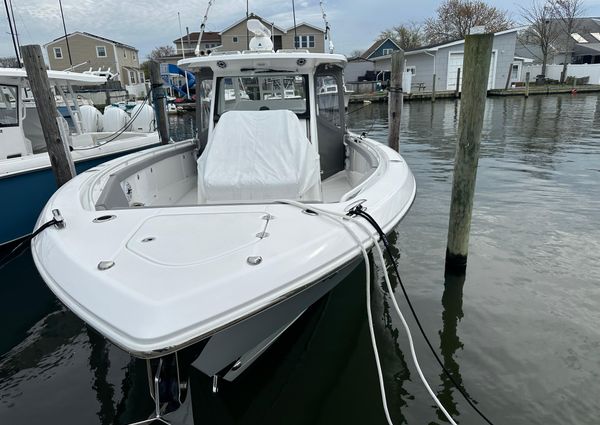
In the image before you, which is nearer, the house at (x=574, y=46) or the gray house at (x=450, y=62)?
the gray house at (x=450, y=62)

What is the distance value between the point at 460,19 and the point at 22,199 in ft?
166

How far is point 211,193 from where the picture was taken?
3.89 metres

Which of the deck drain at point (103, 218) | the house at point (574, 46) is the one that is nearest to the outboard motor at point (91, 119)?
the deck drain at point (103, 218)

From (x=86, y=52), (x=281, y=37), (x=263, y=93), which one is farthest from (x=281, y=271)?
(x=86, y=52)

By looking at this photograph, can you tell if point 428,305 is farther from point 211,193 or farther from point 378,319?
point 211,193

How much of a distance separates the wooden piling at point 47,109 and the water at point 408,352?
140 centimetres

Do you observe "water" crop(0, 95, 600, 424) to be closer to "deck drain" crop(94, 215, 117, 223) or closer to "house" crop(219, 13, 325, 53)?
"deck drain" crop(94, 215, 117, 223)

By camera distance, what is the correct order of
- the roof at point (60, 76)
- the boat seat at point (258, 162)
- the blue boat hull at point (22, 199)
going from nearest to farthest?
the boat seat at point (258, 162), the blue boat hull at point (22, 199), the roof at point (60, 76)

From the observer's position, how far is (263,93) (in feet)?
18.3

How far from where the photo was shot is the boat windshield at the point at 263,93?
5.44 metres

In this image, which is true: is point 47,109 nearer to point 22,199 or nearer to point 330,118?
point 22,199

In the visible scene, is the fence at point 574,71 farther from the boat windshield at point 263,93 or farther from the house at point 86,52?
the boat windshield at point 263,93

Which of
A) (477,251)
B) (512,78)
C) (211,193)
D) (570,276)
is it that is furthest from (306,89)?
→ (512,78)

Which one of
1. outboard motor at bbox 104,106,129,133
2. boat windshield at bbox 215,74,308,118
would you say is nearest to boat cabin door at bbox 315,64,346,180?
boat windshield at bbox 215,74,308,118
